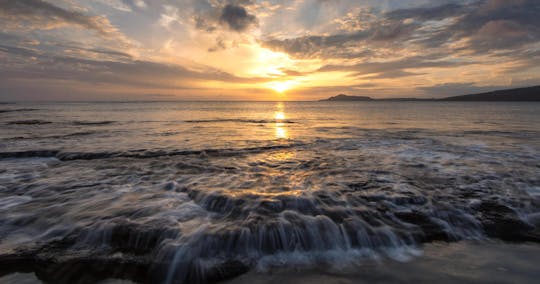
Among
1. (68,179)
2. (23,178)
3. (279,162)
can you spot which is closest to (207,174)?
(279,162)

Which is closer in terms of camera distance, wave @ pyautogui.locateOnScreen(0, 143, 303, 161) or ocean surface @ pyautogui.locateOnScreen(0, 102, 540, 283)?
ocean surface @ pyautogui.locateOnScreen(0, 102, 540, 283)

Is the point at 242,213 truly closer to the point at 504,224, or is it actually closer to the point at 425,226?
the point at 425,226

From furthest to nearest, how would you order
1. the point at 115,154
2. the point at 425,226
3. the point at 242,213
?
1. the point at 115,154
2. the point at 242,213
3. the point at 425,226

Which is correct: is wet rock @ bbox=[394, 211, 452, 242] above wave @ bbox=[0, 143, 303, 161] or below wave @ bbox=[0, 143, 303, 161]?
below

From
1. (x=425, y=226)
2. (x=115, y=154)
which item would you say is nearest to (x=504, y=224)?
(x=425, y=226)

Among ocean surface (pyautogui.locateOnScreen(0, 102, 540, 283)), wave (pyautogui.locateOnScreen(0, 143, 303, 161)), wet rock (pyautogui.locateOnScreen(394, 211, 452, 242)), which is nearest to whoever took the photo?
ocean surface (pyautogui.locateOnScreen(0, 102, 540, 283))

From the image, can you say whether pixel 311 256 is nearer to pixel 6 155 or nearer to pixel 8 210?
pixel 8 210

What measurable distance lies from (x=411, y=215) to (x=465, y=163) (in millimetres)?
6426

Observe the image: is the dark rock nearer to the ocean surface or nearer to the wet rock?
the ocean surface

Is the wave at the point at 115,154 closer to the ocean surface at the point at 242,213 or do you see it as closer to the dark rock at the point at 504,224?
the ocean surface at the point at 242,213

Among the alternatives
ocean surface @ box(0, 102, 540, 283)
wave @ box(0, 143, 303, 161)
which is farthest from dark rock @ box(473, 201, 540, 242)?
wave @ box(0, 143, 303, 161)

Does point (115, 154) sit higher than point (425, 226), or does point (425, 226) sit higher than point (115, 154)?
point (115, 154)

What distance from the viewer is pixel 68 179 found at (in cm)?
813

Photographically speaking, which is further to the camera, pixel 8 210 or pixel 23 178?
pixel 23 178
